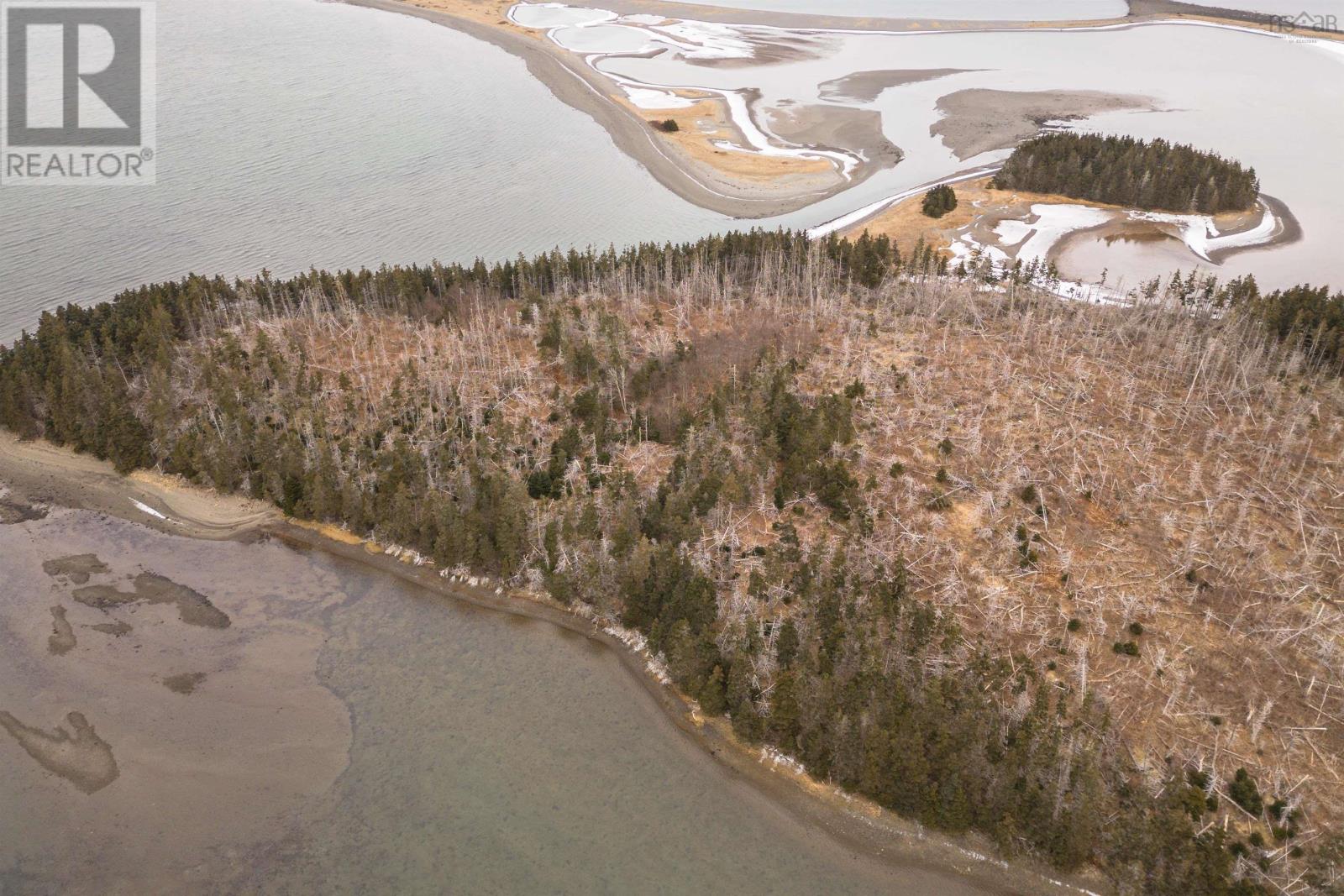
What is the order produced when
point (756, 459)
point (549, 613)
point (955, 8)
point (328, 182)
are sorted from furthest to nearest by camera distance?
1. point (955, 8)
2. point (328, 182)
3. point (756, 459)
4. point (549, 613)

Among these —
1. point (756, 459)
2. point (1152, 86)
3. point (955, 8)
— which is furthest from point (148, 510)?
point (955, 8)

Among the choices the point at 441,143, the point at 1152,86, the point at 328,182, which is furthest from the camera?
the point at 1152,86

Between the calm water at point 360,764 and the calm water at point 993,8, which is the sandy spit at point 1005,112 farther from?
the calm water at point 360,764

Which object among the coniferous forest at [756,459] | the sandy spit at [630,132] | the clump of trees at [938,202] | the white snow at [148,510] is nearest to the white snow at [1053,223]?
the clump of trees at [938,202]

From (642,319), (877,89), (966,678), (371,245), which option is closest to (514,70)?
(877,89)

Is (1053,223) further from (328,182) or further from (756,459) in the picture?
(328,182)

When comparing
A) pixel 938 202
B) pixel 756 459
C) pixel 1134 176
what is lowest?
pixel 756 459
